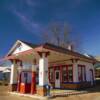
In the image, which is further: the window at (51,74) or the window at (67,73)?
the window at (51,74)

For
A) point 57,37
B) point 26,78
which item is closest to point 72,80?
point 26,78

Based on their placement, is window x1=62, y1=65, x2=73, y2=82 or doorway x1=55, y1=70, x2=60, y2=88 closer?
window x1=62, y1=65, x2=73, y2=82

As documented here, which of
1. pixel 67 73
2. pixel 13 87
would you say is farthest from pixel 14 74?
pixel 67 73

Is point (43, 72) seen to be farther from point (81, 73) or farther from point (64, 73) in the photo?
point (81, 73)

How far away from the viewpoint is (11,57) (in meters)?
20.0

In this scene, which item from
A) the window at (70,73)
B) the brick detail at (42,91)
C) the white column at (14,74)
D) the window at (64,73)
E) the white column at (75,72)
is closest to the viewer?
the brick detail at (42,91)

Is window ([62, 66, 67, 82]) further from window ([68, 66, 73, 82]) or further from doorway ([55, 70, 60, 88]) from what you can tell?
doorway ([55, 70, 60, 88])

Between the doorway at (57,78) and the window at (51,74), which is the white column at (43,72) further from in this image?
the window at (51,74)

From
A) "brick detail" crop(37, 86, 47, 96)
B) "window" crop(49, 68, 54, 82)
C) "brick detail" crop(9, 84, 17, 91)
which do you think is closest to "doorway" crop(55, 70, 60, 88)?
"window" crop(49, 68, 54, 82)

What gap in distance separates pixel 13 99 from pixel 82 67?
1117 cm

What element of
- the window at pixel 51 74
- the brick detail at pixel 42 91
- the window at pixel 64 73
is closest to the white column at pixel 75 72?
the window at pixel 64 73

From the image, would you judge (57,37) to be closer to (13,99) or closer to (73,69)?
(73,69)

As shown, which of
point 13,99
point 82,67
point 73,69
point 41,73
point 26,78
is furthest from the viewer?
A: point 82,67

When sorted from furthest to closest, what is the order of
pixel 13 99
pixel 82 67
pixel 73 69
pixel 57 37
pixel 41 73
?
pixel 57 37
pixel 82 67
pixel 73 69
pixel 41 73
pixel 13 99
